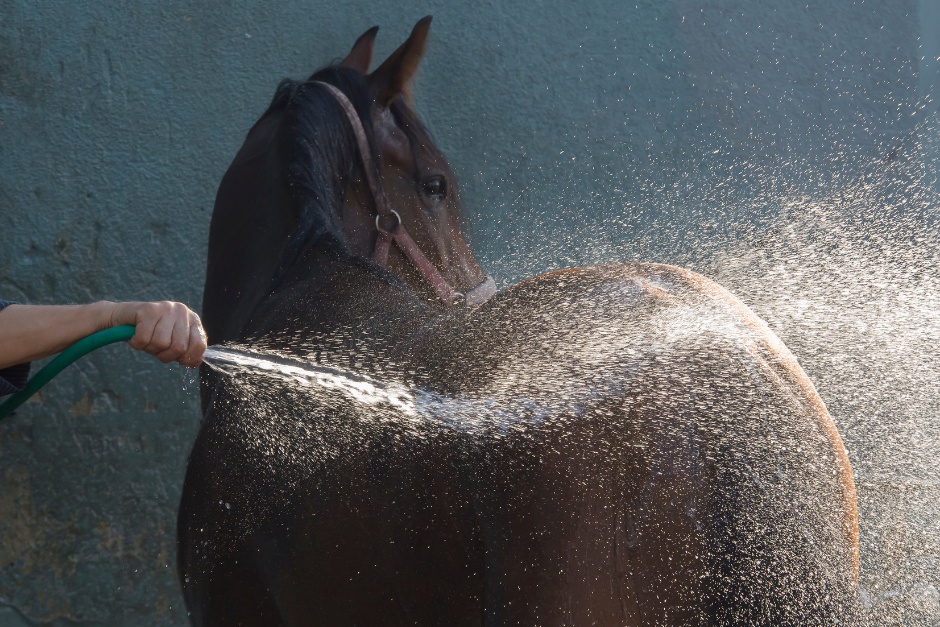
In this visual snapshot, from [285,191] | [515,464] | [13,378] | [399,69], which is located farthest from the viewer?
[399,69]

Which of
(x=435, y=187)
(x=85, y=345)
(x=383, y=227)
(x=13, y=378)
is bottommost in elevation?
(x=13, y=378)

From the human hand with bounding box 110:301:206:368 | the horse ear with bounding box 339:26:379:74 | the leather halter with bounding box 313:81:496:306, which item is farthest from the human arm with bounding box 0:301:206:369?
the horse ear with bounding box 339:26:379:74

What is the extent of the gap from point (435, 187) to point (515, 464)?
81 centimetres

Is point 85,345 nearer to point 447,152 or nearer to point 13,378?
point 13,378

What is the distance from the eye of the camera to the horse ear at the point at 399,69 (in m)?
1.56

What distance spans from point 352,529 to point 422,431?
168mm

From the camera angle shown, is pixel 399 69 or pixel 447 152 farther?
pixel 447 152

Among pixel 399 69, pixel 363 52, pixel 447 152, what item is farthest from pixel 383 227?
pixel 447 152

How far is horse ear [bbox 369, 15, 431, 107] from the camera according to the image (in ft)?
5.12

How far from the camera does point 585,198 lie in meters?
2.96

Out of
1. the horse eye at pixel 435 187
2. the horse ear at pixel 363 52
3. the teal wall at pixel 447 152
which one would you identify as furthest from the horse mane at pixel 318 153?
the teal wall at pixel 447 152

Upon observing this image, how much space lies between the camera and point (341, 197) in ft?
4.89

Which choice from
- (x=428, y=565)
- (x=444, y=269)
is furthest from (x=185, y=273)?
(x=428, y=565)

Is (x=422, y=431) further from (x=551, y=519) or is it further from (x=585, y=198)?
(x=585, y=198)
